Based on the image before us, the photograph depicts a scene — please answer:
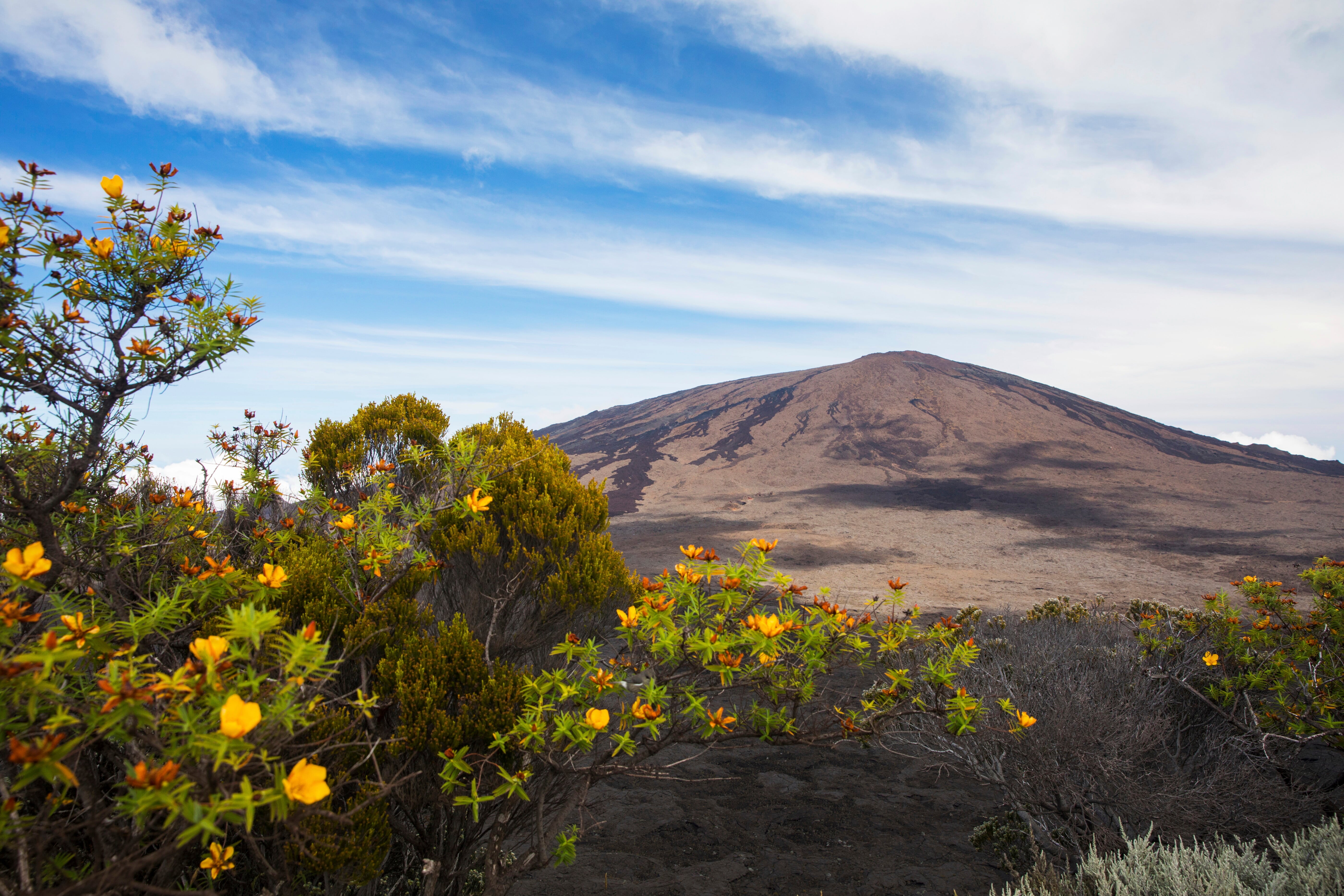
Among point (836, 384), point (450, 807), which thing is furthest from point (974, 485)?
point (450, 807)

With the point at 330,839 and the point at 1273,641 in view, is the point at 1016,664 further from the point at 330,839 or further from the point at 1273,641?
the point at 330,839

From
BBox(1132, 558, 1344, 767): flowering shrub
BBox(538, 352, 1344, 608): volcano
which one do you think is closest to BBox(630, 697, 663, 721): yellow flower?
BBox(538, 352, 1344, 608): volcano

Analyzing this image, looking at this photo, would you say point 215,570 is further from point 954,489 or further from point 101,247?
point 954,489

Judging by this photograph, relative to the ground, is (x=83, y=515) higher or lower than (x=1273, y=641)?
higher

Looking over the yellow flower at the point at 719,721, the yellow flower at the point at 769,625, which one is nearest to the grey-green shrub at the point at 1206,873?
the yellow flower at the point at 719,721

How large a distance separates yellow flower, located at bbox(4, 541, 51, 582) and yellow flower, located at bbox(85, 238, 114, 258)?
3.97ft

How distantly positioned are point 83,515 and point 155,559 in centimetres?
50

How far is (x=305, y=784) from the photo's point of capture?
1297 mm

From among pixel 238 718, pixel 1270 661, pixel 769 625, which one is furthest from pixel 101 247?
pixel 1270 661

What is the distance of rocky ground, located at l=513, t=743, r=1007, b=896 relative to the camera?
165 inches

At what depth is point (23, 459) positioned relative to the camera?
2736 mm

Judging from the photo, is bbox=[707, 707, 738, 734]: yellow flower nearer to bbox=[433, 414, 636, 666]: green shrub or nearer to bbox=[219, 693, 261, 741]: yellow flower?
bbox=[433, 414, 636, 666]: green shrub

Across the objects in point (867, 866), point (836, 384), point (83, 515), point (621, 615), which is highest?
point (836, 384)

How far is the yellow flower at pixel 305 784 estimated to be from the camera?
4.13ft
